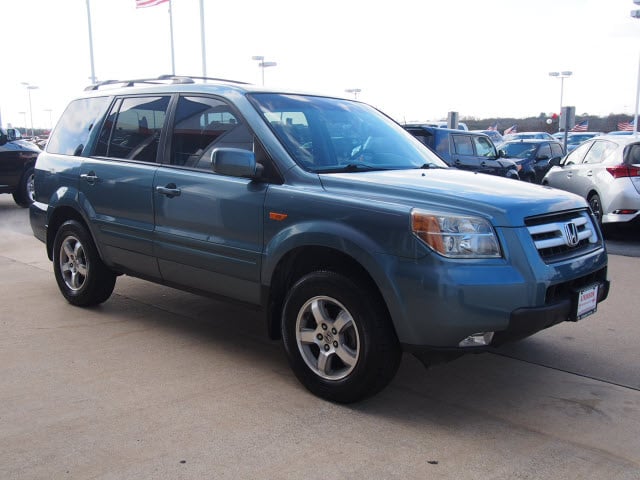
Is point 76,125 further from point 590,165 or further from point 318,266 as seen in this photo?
point 590,165

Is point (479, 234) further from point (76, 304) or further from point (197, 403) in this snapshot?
point (76, 304)

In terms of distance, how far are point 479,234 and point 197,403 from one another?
5.99ft

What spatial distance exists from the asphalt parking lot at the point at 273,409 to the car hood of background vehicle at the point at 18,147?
926 centimetres

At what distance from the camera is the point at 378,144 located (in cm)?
483

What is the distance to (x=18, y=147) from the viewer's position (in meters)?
13.8

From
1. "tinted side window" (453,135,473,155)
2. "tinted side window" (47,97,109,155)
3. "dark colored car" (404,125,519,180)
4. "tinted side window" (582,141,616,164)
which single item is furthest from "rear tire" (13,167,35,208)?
"tinted side window" (582,141,616,164)

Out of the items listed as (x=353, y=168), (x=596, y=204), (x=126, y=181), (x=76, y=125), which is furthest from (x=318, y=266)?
(x=596, y=204)

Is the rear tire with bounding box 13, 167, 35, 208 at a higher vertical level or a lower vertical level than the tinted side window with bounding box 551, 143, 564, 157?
lower

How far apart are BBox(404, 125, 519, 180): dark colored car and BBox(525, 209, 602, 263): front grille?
28.4 feet

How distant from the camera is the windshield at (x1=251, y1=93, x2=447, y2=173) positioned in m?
4.34

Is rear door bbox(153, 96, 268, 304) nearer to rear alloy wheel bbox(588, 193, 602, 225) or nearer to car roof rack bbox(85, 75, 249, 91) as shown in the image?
car roof rack bbox(85, 75, 249, 91)

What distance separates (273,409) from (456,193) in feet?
5.14

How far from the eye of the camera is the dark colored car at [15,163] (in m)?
13.6

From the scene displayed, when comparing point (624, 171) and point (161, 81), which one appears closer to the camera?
point (161, 81)
